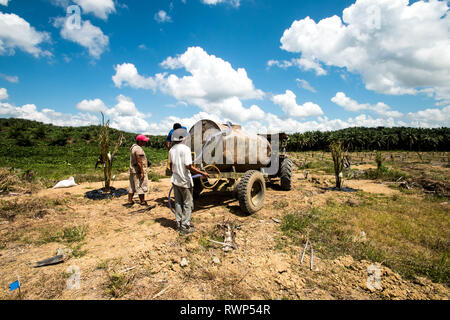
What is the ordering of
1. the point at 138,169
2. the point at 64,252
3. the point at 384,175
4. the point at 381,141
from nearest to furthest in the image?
the point at 64,252
the point at 138,169
the point at 384,175
the point at 381,141

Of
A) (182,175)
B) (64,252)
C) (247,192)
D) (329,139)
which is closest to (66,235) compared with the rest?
(64,252)

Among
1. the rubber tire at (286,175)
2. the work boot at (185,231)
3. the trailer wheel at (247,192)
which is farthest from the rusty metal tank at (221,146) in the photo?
the rubber tire at (286,175)

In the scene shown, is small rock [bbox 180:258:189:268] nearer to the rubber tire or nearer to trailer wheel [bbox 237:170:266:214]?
trailer wheel [bbox 237:170:266:214]

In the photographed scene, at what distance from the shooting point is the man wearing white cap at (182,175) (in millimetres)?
3941

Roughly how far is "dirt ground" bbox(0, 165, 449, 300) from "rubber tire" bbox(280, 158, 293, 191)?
11.2ft

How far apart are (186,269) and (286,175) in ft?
18.7

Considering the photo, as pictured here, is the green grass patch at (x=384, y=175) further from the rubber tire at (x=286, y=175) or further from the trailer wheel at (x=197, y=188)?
the trailer wheel at (x=197, y=188)

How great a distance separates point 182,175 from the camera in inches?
155

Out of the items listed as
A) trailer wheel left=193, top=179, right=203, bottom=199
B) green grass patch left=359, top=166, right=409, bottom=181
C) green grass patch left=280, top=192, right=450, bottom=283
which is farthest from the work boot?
green grass patch left=359, top=166, right=409, bottom=181

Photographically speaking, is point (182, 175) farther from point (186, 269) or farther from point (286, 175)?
point (286, 175)

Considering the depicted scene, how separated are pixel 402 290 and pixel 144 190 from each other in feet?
19.3

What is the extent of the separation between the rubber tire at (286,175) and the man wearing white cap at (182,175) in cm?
474

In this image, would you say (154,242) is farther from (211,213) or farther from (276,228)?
(276,228)
